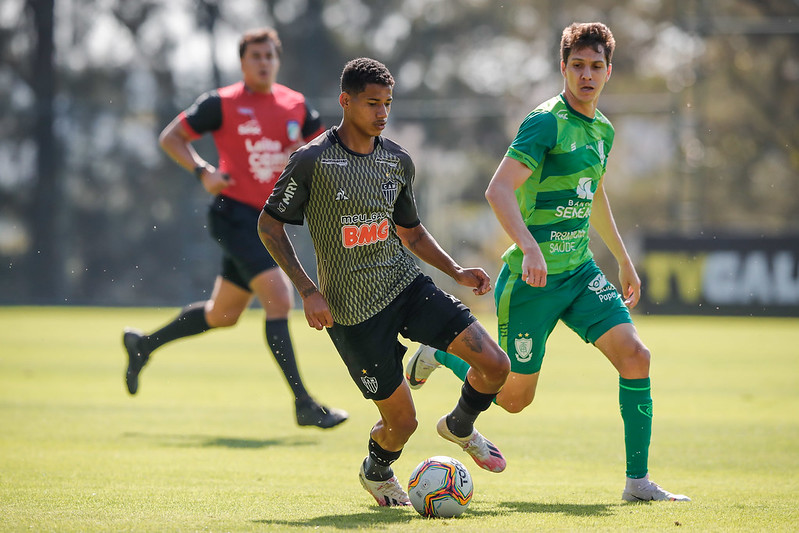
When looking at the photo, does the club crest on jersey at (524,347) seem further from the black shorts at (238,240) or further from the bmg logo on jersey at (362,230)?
the black shorts at (238,240)

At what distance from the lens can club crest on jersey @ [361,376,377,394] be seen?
5.39m

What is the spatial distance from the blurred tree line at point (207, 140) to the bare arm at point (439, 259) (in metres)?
20.8

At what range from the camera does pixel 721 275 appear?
72.9ft

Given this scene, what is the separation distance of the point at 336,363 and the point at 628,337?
921cm

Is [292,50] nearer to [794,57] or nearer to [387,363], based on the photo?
[794,57]

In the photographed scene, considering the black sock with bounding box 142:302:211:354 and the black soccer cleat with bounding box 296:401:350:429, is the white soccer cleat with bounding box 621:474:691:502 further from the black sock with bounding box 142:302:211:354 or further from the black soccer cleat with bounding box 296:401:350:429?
the black sock with bounding box 142:302:211:354

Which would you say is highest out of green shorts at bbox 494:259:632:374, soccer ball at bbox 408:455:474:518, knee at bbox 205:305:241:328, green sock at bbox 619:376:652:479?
green shorts at bbox 494:259:632:374

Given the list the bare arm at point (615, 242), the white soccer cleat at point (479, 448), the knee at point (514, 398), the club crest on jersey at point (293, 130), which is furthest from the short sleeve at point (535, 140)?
the club crest on jersey at point (293, 130)

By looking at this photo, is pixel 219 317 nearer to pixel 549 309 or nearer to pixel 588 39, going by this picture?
pixel 549 309

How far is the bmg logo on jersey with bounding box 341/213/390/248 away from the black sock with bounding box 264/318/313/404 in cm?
248

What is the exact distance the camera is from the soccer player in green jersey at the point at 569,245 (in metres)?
5.74

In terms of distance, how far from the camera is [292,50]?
2877cm

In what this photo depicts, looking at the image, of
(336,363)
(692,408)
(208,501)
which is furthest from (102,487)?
(336,363)

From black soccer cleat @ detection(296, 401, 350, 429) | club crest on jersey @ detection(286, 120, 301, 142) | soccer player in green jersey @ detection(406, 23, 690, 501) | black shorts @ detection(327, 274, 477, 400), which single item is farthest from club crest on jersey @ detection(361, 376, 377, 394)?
club crest on jersey @ detection(286, 120, 301, 142)
